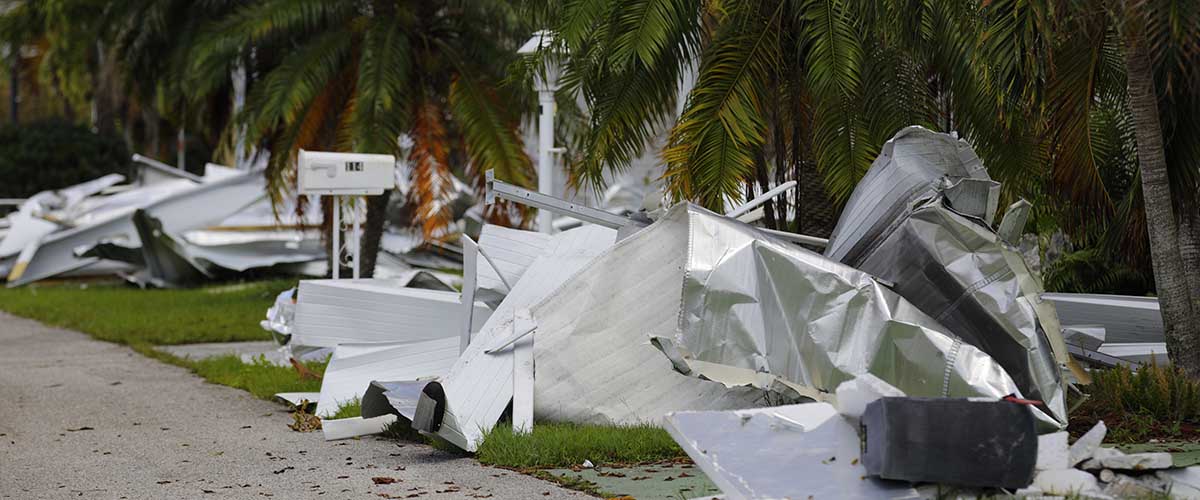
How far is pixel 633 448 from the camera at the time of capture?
22.2 ft

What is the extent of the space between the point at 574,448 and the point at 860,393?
6.73ft

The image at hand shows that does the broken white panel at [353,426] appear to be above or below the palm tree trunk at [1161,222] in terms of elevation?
below

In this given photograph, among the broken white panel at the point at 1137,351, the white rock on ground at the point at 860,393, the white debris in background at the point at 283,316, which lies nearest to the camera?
the white rock on ground at the point at 860,393

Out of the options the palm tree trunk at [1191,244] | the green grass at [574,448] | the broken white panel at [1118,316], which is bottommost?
the green grass at [574,448]

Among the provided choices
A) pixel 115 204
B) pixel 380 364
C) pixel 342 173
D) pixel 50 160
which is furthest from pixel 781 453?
pixel 50 160

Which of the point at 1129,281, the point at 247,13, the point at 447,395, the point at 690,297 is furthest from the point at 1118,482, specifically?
the point at 247,13

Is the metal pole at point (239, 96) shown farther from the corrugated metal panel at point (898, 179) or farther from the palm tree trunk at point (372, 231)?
the corrugated metal panel at point (898, 179)

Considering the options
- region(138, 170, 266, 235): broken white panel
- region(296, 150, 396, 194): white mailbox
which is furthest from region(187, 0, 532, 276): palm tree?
region(138, 170, 266, 235): broken white panel

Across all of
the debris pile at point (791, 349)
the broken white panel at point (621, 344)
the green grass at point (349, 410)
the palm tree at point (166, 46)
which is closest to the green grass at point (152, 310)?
the palm tree at point (166, 46)

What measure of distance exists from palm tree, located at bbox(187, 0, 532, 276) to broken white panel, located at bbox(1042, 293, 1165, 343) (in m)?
7.05

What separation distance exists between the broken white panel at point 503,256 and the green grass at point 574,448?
190 centimetres

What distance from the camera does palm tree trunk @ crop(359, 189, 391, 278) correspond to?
54.9ft

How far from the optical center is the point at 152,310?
1708cm

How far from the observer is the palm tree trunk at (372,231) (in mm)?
16719
